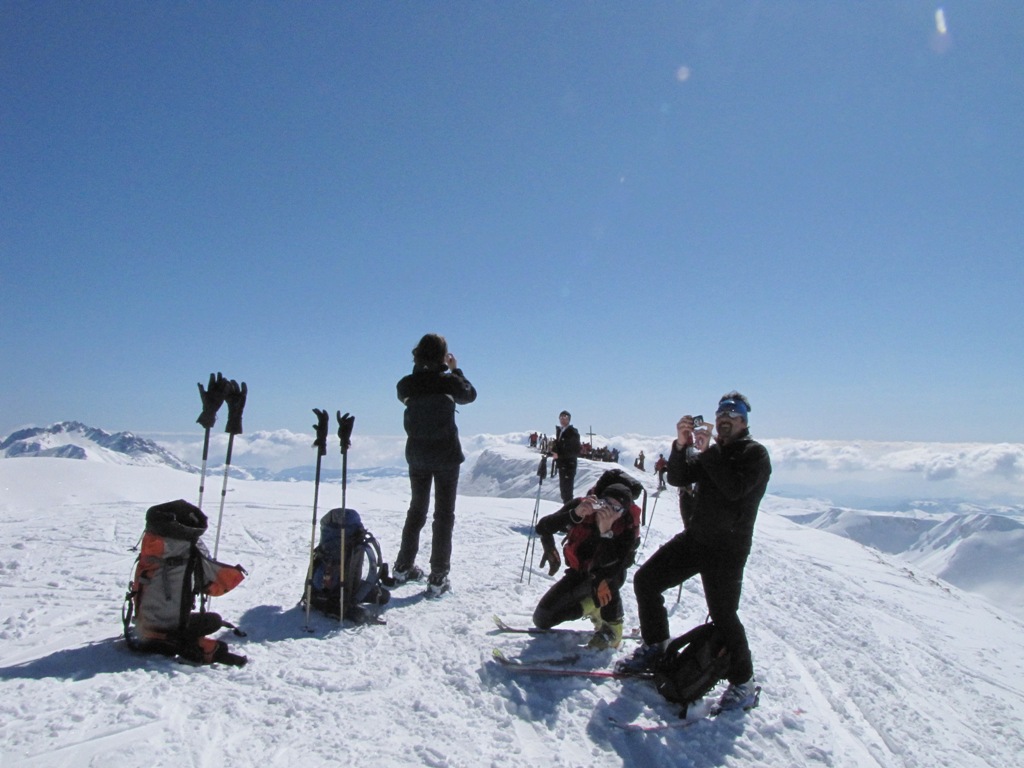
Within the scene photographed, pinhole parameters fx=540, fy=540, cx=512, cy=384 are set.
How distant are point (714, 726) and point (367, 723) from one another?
2332mm

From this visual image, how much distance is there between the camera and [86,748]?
2.69m

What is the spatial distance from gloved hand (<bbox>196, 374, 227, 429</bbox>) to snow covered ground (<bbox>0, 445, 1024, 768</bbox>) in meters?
1.84

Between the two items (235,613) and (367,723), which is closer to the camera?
(367,723)

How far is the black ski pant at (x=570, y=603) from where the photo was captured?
4.76m

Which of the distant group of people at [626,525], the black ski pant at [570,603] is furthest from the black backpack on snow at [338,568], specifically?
the black ski pant at [570,603]

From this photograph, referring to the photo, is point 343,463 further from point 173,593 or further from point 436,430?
point 173,593

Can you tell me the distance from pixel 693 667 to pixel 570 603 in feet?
4.08

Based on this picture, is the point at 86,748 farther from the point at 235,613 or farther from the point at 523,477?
the point at 523,477

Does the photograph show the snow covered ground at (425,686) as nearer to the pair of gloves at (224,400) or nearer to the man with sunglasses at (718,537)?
the man with sunglasses at (718,537)

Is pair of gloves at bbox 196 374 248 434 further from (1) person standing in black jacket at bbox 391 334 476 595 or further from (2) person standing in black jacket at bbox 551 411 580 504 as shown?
(2) person standing in black jacket at bbox 551 411 580 504

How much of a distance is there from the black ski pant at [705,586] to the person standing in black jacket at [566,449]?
24.3ft

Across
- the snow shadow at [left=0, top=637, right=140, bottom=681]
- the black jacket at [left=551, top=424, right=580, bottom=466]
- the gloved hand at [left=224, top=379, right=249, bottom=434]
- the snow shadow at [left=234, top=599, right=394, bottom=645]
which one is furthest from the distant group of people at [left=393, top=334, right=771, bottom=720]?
the black jacket at [left=551, top=424, right=580, bottom=466]

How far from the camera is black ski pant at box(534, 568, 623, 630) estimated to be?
187 inches

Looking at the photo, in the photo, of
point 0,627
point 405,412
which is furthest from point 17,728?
point 405,412
